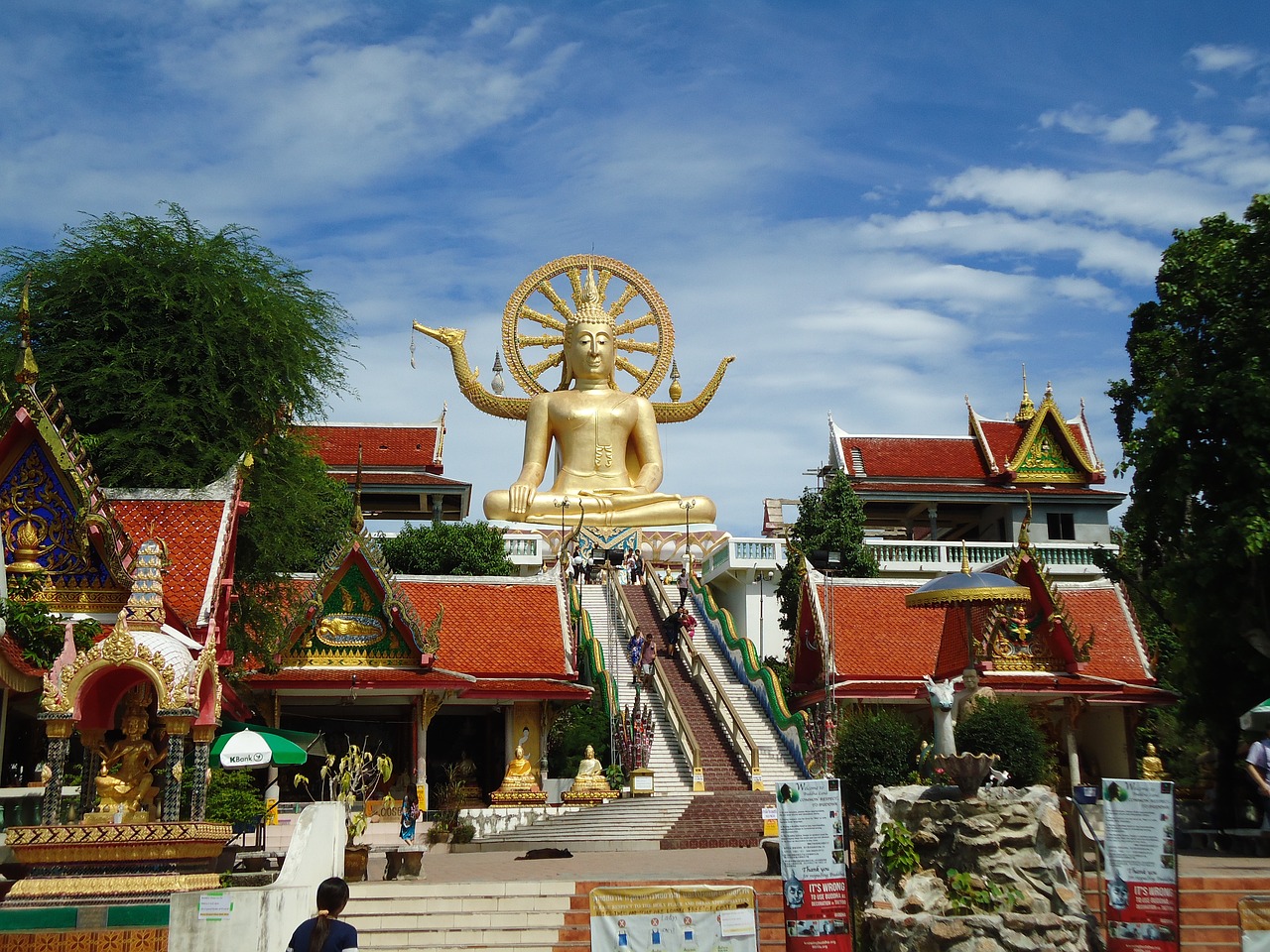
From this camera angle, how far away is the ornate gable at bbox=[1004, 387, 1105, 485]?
43.8 meters

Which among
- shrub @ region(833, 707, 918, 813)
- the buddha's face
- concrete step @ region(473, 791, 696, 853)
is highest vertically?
the buddha's face

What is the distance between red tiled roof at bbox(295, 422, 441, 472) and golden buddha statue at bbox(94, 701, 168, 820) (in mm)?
33109

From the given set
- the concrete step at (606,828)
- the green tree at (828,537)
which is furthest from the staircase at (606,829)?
the green tree at (828,537)

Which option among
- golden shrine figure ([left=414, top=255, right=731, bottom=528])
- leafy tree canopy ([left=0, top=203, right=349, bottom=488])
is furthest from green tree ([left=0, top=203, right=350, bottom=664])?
golden shrine figure ([left=414, top=255, right=731, bottom=528])

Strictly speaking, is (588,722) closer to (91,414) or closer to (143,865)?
(91,414)

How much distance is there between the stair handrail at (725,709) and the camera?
22.7 metres

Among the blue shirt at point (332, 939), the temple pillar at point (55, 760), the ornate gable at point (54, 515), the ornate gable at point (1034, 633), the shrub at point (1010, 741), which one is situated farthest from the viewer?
the ornate gable at point (1034, 633)

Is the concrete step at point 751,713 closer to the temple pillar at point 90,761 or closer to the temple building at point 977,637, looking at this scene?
the temple building at point 977,637

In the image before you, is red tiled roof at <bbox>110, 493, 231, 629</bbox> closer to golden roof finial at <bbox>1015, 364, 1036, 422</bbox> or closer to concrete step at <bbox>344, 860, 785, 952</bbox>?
concrete step at <bbox>344, 860, 785, 952</bbox>

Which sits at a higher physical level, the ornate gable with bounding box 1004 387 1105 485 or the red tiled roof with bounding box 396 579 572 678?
the ornate gable with bounding box 1004 387 1105 485

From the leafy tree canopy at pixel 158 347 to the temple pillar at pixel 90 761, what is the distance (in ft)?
20.2

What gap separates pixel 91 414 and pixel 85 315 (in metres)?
1.37

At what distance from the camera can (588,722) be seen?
2494cm

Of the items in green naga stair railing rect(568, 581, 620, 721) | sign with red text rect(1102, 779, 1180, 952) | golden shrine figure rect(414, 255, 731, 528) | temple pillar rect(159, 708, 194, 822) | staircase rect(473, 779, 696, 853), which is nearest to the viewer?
sign with red text rect(1102, 779, 1180, 952)
